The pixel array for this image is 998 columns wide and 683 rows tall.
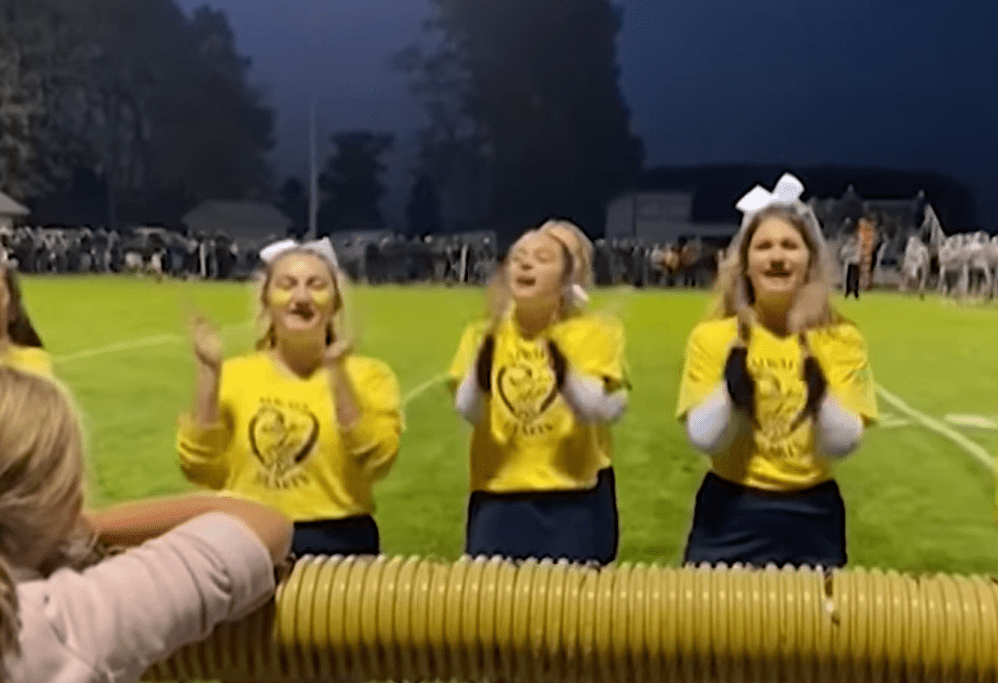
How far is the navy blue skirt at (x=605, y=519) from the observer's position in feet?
8.66

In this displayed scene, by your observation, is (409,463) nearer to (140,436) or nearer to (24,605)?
(140,436)

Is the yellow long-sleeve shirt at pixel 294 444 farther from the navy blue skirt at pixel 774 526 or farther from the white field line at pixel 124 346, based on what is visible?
the white field line at pixel 124 346

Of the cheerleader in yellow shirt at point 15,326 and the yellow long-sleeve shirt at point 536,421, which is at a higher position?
the cheerleader in yellow shirt at point 15,326

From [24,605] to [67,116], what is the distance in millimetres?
17966

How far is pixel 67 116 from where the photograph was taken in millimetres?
18062

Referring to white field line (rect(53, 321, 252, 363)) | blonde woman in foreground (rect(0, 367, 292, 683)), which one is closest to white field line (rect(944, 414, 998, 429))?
white field line (rect(53, 321, 252, 363))

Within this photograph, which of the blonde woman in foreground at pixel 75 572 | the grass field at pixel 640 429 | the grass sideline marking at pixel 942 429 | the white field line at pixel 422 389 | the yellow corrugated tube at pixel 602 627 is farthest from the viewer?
the white field line at pixel 422 389

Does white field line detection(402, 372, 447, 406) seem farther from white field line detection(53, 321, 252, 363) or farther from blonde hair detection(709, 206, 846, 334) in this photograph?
blonde hair detection(709, 206, 846, 334)

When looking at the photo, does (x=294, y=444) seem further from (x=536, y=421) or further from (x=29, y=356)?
(x=29, y=356)

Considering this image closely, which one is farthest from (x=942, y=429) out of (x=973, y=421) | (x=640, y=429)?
(x=640, y=429)

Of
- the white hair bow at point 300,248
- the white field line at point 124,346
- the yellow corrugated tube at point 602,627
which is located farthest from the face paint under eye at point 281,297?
the white field line at point 124,346

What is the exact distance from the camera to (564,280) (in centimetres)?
263

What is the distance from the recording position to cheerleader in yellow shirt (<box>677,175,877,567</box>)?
227 centimetres

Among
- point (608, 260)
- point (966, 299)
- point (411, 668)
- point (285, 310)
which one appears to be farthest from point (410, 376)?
point (608, 260)
